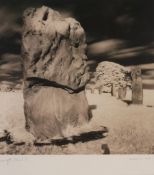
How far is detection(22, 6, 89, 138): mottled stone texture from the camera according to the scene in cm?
301

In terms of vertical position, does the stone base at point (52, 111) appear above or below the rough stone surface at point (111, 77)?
below

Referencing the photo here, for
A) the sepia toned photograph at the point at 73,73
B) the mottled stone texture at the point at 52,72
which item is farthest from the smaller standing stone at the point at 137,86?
the mottled stone texture at the point at 52,72

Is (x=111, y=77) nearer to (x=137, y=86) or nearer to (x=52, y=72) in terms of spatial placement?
(x=137, y=86)

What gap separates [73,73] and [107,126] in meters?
0.49

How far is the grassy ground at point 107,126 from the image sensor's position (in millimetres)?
2996

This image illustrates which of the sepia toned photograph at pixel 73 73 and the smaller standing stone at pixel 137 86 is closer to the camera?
the sepia toned photograph at pixel 73 73

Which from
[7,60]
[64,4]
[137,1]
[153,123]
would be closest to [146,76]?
[153,123]

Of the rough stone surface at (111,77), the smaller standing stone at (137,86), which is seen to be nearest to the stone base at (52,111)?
the rough stone surface at (111,77)

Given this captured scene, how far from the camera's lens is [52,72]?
3.09 metres

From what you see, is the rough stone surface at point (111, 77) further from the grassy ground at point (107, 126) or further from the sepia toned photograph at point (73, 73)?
the grassy ground at point (107, 126)

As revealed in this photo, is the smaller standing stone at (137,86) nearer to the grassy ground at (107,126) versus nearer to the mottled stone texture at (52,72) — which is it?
the grassy ground at (107,126)

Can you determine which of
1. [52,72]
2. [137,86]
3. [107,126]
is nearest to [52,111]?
[52,72]
